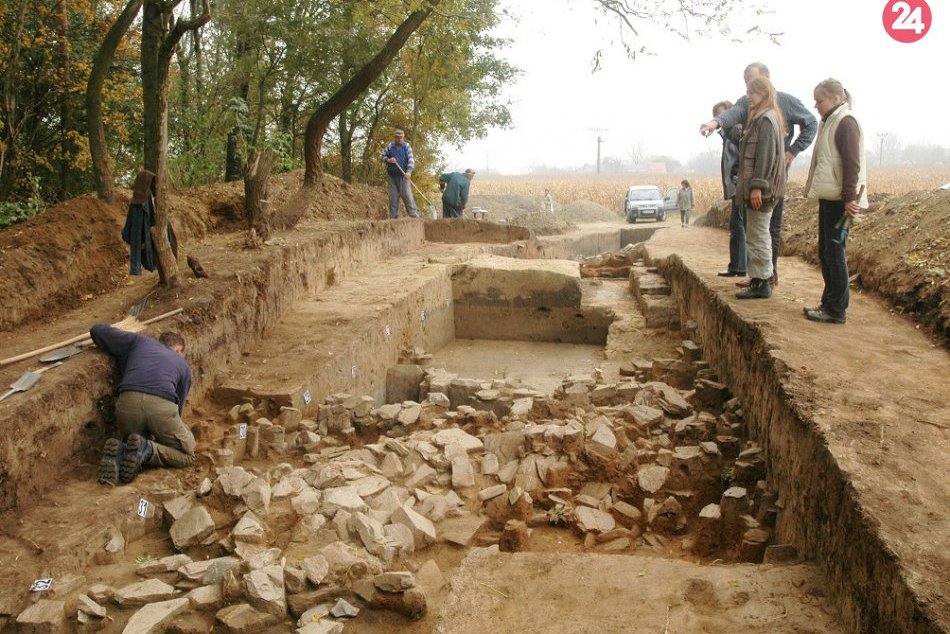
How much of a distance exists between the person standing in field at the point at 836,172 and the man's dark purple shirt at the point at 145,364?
188 inches

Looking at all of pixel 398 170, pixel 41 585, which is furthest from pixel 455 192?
pixel 41 585

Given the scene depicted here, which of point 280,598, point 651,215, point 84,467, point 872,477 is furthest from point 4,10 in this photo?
point 651,215

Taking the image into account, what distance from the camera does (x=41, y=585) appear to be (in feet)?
11.1

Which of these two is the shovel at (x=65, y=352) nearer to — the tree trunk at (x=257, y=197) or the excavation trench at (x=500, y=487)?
the excavation trench at (x=500, y=487)

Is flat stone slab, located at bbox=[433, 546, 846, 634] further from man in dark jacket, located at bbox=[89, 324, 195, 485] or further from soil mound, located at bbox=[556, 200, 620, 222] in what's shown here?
soil mound, located at bbox=[556, 200, 620, 222]

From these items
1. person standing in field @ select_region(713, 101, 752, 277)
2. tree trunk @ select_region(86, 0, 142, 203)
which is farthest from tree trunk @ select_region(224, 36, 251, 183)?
person standing in field @ select_region(713, 101, 752, 277)

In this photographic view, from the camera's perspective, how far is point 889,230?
25.7ft

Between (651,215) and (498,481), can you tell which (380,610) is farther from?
(651,215)

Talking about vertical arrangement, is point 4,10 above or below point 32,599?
above

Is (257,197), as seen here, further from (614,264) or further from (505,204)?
(505,204)

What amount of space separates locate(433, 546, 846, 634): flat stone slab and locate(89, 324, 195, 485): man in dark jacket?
8.14ft

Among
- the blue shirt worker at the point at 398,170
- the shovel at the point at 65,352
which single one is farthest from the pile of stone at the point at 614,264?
the shovel at the point at 65,352

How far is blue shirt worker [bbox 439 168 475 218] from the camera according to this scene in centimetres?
1652

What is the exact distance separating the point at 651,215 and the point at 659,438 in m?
21.6
